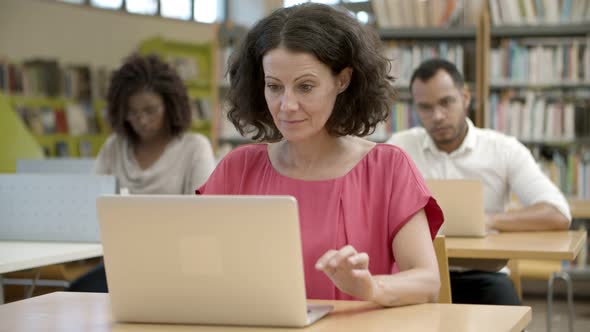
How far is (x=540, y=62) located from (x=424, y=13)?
764 millimetres

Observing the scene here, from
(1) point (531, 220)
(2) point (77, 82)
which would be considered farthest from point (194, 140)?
(2) point (77, 82)

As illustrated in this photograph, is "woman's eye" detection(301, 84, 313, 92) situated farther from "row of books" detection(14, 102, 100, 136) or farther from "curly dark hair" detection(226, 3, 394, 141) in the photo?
"row of books" detection(14, 102, 100, 136)

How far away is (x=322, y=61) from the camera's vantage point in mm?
1792

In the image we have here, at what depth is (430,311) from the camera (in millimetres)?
1515

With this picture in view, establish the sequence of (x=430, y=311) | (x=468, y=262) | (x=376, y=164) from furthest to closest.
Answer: (x=468, y=262)
(x=376, y=164)
(x=430, y=311)

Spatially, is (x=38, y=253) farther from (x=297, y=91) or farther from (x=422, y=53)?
(x=422, y=53)

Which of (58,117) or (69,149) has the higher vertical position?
(58,117)

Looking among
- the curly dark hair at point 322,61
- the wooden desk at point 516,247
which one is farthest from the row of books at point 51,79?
the curly dark hair at point 322,61

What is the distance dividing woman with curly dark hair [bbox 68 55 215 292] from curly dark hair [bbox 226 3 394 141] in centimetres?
166

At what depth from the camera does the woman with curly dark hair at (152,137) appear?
3.73 m

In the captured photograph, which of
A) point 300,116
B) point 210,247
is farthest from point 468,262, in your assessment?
point 210,247

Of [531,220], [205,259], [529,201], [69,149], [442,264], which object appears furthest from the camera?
[69,149]

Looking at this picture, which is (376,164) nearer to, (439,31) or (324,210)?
(324,210)

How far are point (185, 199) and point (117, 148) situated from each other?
2.61 m
